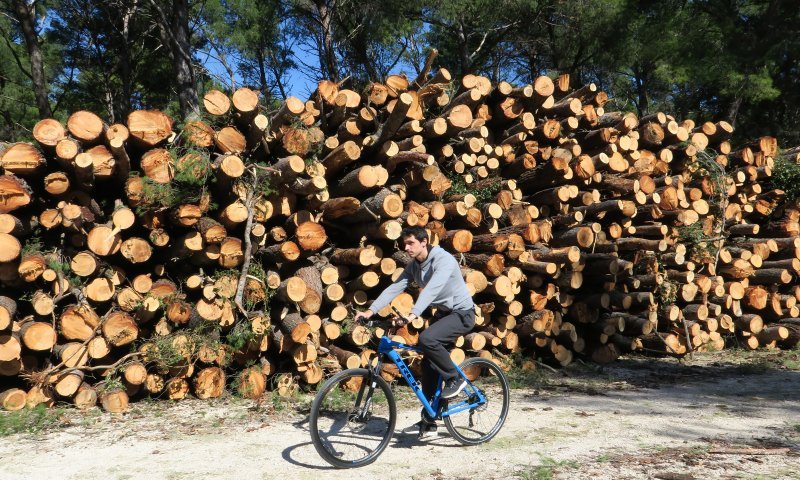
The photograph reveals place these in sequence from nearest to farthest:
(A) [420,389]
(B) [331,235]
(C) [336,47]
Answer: (A) [420,389]
(B) [331,235]
(C) [336,47]

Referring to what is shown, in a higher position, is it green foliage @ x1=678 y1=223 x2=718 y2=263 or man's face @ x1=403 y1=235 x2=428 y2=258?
green foliage @ x1=678 y1=223 x2=718 y2=263

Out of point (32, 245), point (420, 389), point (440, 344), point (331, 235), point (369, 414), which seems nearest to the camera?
point (369, 414)

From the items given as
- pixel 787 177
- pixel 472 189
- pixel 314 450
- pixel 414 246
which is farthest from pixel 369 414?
pixel 787 177

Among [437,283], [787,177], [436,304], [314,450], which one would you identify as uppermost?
[787,177]

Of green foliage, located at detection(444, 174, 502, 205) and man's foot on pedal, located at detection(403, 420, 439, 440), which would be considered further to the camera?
green foliage, located at detection(444, 174, 502, 205)

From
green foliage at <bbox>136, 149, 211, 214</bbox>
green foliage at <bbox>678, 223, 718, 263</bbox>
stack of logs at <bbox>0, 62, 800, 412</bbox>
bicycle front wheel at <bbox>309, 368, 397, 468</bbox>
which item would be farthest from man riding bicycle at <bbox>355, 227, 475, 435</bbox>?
green foliage at <bbox>678, 223, 718, 263</bbox>

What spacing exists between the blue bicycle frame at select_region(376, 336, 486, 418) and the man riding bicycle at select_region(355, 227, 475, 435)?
7 cm

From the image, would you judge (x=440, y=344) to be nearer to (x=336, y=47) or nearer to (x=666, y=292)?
(x=666, y=292)

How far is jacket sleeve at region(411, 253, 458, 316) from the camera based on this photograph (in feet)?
14.7

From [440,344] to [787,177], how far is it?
806cm

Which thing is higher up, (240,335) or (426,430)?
(240,335)

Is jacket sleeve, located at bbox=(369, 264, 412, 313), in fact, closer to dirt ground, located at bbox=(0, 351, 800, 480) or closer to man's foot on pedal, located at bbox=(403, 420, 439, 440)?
man's foot on pedal, located at bbox=(403, 420, 439, 440)

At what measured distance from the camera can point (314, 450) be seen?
459cm

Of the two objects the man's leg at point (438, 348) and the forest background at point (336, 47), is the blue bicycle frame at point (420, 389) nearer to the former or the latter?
the man's leg at point (438, 348)
